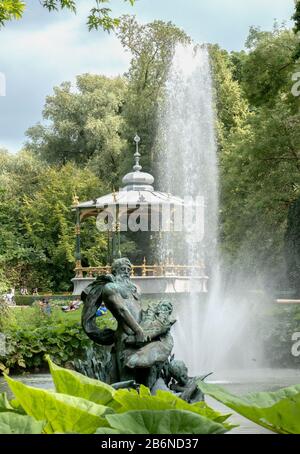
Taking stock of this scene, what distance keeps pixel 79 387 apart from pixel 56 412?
0.14 meters

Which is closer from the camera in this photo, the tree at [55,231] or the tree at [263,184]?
the tree at [263,184]

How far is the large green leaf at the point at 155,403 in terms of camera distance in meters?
1.06

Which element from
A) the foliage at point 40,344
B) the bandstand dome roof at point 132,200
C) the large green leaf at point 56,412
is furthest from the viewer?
the bandstand dome roof at point 132,200

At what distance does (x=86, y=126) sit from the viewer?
49.3 metres

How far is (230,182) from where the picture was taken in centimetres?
3091

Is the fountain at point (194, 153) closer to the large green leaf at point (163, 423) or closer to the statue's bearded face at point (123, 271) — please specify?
the statue's bearded face at point (123, 271)

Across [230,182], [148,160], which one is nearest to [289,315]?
[230,182]

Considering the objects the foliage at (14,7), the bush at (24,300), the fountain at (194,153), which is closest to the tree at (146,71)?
the fountain at (194,153)

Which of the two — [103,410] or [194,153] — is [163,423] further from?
[194,153]

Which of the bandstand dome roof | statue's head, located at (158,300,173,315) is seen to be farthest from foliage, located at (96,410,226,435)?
the bandstand dome roof

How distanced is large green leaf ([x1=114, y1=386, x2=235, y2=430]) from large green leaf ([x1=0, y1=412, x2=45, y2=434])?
0.53ft

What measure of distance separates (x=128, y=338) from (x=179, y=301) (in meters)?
14.9

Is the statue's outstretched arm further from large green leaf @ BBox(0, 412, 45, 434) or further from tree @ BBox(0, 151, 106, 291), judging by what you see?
tree @ BBox(0, 151, 106, 291)
